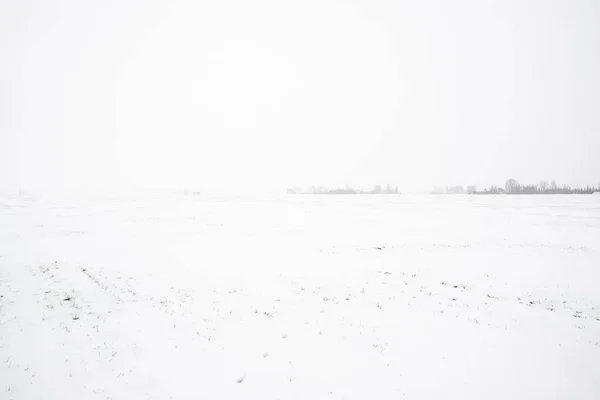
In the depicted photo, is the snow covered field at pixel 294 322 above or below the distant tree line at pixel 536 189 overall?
below

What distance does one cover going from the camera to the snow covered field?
30.7ft

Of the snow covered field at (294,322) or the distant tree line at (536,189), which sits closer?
the snow covered field at (294,322)

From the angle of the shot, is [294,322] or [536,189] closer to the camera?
[294,322]

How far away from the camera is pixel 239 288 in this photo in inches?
651

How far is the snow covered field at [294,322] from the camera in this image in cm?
934

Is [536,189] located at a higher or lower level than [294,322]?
higher

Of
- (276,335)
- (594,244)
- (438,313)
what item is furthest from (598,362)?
(594,244)

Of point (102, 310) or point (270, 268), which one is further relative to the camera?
point (270, 268)

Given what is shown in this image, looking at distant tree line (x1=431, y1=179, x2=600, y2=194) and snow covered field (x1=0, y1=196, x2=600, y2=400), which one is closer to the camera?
snow covered field (x1=0, y1=196, x2=600, y2=400)

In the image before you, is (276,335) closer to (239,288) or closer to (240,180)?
(239,288)

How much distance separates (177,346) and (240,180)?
633 feet

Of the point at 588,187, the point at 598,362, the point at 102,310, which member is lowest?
the point at 598,362

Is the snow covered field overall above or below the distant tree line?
below

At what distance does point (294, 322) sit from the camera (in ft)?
42.6
